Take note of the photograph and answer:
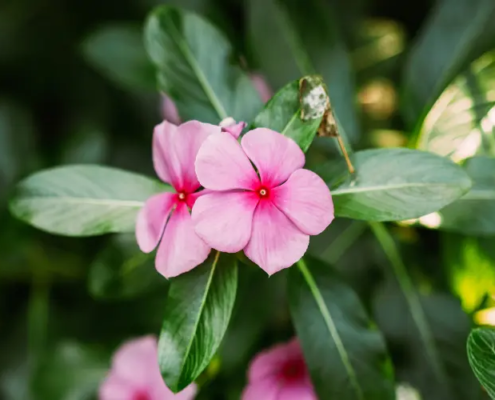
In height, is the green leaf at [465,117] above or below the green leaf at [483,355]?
above

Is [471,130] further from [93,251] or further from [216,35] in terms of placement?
[93,251]

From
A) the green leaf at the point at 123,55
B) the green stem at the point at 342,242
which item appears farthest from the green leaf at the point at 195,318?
the green leaf at the point at 123,55

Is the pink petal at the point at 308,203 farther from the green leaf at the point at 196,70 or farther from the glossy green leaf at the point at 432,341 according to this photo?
the glossy green leaf at the point at 432,341

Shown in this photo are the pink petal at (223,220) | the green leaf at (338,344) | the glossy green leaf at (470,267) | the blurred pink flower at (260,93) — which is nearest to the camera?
the pink petal at (223,220)

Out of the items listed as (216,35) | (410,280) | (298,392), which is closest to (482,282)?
(410,280)

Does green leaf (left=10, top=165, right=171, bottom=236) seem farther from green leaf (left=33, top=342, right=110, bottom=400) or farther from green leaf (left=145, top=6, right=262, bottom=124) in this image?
green leaf (left=33, top=342, right=110, bottom=400)

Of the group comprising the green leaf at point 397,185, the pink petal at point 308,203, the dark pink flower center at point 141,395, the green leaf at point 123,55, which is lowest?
the dark pink flower center at point 141,395
